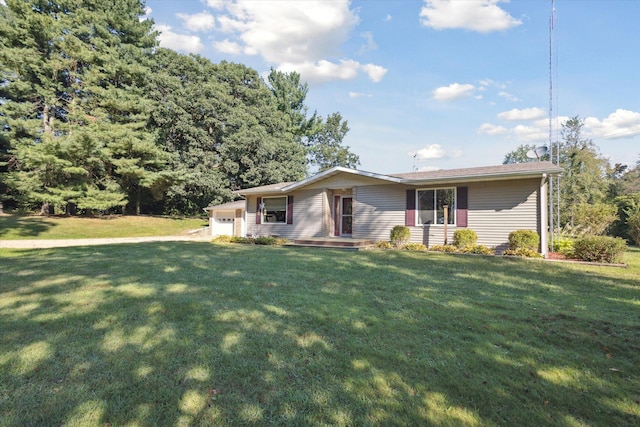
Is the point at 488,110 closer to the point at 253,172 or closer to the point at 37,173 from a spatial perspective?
the point at 253,172

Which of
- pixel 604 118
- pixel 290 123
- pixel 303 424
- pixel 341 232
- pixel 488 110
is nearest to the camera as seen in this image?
pixel 303 424

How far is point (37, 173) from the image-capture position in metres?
19.8

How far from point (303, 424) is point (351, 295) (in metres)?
2.97

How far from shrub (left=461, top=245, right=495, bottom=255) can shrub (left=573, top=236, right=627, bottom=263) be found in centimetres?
222

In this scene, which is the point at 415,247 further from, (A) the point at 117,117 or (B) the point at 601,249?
(A) the point at 117,117

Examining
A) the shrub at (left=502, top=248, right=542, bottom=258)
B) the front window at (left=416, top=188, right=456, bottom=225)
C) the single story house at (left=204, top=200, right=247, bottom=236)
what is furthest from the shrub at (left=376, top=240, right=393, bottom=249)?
the single story house at (left=204, top=200, right=247, bottom=236)

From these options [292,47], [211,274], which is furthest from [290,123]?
[211,274]

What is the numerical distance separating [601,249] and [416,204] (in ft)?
17.7

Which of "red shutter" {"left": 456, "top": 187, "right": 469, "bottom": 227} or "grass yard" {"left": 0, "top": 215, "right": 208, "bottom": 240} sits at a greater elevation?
"red shutter" {"left": 456, "top": 187, "right": 469, "bottom": 227}

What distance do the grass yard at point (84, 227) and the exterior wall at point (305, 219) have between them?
8768 millimetres

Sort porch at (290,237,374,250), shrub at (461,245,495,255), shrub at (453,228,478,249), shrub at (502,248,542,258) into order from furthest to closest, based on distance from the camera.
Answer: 1. porch at (290,237,374,250)
2. shrub at (453,228,478,249)
3. shrub at (461,245,495,255)
4. shrub at (502,248,542,258)

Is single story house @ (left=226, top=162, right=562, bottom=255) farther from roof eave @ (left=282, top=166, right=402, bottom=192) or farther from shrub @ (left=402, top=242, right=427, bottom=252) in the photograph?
shrub @ (left=402, top=242, right=427, bottom=252)

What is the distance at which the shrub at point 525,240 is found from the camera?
977 centimetres

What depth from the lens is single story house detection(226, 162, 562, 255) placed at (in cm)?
1045
